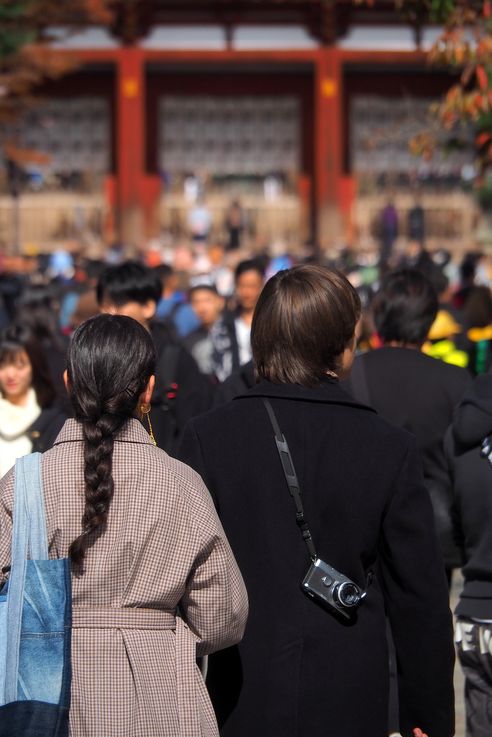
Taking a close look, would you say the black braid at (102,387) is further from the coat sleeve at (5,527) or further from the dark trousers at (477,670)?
the dark trousers at (477,670)

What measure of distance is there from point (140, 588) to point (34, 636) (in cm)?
24

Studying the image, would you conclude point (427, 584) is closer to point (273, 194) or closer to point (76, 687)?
point (76, 687)

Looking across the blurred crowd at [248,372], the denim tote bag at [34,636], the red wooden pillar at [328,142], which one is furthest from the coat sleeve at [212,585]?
the red wooden pillar at [328,142]

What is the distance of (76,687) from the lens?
2471 mm

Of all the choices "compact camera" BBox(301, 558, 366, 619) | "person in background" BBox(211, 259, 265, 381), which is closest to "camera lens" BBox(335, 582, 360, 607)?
"compact camera" BBox(301, 558, 366, 619)

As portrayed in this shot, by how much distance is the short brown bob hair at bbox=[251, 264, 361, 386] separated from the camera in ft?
9.01

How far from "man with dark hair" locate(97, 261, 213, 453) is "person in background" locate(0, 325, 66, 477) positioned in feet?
1.44

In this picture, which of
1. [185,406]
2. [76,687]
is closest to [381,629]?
[76,687]

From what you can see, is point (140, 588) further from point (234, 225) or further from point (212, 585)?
point (234, 225)

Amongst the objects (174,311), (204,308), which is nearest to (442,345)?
(204,308)

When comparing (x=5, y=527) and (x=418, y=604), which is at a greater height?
(x=5, y=527)

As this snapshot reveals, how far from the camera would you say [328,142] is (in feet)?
68.9

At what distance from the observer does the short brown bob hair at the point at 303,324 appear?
275 cm

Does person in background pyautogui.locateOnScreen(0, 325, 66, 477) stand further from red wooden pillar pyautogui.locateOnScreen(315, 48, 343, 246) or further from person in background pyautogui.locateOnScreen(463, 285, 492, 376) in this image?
red wooden pillar pyautogui.locateOnScreen(315, 48, 343, 246)
